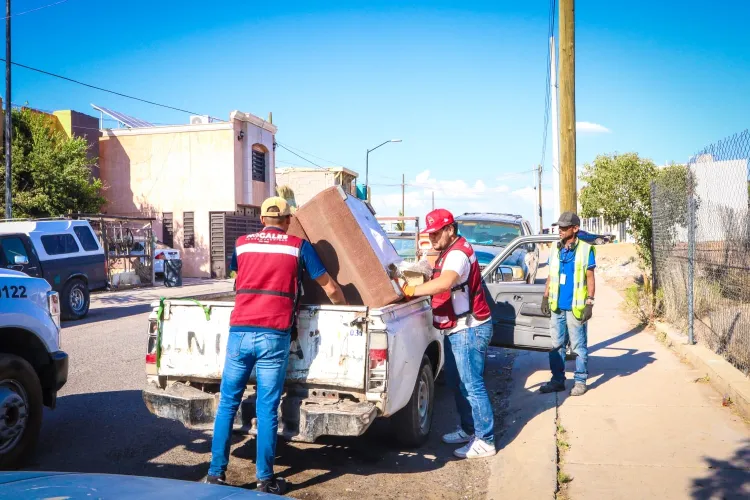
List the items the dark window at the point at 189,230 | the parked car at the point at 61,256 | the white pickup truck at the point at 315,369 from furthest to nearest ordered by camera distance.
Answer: the dark window at the point at 189,230 < the parked car at the point at 61,256 < the white pickup truck at the point at 315,369

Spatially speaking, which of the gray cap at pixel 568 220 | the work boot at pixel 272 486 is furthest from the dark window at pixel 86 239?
the work boot at pixel 272 486

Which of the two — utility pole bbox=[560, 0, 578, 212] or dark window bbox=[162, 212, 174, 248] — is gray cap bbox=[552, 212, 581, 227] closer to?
utility pole bbox=[560, 0, 578, 212]

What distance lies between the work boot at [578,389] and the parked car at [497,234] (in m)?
4.96

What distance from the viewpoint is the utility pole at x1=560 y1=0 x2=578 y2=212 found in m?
10.2

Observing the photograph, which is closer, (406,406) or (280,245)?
(280,245)

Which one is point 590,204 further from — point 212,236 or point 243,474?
point 243,474

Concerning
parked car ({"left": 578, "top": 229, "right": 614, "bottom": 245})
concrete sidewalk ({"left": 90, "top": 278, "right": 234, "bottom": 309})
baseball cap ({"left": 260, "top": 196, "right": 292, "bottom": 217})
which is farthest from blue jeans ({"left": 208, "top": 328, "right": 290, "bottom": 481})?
concrete sidewalk ({"left": 90, "top": 278, "right": 234, "bottom": 309})

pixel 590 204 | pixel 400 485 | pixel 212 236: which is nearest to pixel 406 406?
pixel 400 485

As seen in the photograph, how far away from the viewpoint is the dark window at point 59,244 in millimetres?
→ 13766

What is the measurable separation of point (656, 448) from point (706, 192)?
557 centimetres

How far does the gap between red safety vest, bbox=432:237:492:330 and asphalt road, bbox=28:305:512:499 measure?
103 centimetres

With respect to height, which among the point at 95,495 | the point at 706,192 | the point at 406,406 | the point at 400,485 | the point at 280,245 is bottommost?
the point at 400,485

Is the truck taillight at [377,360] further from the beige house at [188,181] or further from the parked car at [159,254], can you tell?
the beige house at [188,181]

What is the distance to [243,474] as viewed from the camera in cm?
484
